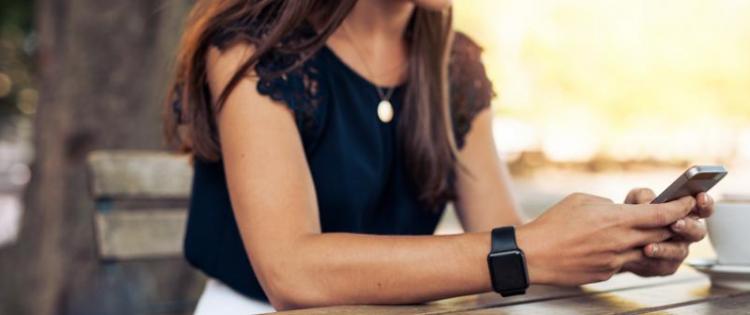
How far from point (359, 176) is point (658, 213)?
644 millimetres

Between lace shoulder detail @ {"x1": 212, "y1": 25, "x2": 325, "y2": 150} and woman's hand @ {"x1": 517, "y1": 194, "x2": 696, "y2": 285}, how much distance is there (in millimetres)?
487

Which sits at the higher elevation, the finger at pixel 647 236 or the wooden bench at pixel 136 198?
the finger at pixel 647 236

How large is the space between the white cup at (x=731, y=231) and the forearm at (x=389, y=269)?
395mm

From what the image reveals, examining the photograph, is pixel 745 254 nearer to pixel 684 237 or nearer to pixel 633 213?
pixel 684 237

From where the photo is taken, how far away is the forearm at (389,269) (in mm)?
1396

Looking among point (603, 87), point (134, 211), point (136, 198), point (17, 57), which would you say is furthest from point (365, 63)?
point (603, 87)

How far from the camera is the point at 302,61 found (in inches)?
69.9

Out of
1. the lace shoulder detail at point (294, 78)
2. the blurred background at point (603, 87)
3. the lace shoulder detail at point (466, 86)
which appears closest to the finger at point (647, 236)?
the lace shoulder detail at point (294, 78)

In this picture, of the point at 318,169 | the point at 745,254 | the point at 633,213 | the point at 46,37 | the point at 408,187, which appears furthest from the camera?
the point at 46,37

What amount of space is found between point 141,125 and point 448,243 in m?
2.74

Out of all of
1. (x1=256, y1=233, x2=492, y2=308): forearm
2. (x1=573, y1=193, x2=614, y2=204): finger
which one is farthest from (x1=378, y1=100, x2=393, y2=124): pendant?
(x1=573, y1=193, x2=614, y2=204): finger

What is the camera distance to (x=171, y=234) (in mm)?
2793

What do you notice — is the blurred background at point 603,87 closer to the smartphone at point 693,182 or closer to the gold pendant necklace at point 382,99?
the gold pendant necklace at point 382,99

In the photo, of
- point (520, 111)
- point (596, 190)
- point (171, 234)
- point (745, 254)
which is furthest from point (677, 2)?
point (745, 254)
